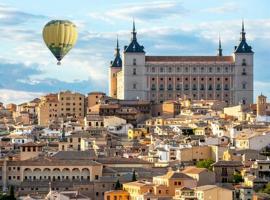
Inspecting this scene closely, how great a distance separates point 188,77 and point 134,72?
4.98 meters

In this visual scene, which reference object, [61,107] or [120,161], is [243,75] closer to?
[61,107]

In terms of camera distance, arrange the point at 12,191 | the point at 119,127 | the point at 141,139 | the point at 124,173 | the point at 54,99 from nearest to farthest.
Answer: the point at 12,191 → the point at 124,173 → the point at 141,139 → the point at 119,127 → the point at 54,99

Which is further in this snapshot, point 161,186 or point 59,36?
point 59,36

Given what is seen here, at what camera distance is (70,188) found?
66125 mm

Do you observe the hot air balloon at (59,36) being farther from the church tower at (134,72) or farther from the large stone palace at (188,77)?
the large stone palace at (188,77)

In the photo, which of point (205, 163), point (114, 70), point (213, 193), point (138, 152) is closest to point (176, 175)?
point (213, 193)

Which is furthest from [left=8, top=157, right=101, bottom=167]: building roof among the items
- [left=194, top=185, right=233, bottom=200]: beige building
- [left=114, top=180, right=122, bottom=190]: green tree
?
[left=194, top=185, right=233, bottom=200]: beige building

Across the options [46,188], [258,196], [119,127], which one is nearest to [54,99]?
[119,127]

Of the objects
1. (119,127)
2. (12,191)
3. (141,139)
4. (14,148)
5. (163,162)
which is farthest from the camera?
(119,127)

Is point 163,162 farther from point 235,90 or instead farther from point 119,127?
point 235,90

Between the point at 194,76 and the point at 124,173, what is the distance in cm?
5564

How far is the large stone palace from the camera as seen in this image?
12388cm

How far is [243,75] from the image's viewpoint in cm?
12488

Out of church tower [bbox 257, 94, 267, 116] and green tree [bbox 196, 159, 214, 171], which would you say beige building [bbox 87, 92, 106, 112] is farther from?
green tree [bbox 196, 159, 214, 171]
